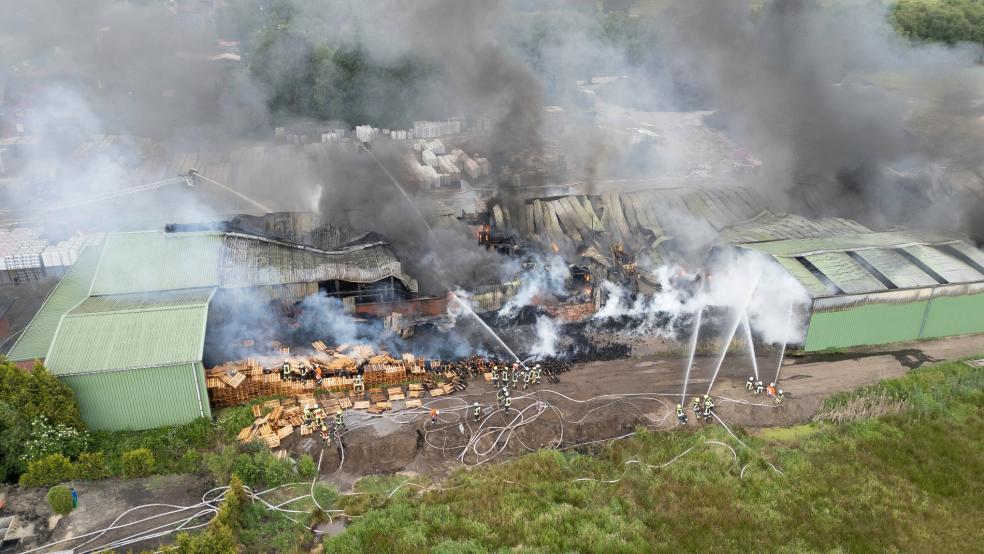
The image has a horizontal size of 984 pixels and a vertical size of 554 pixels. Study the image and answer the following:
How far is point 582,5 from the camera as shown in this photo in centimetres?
6475

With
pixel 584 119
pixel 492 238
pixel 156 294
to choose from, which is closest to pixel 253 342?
pixel 156 294

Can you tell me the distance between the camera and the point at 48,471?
56.9 feet

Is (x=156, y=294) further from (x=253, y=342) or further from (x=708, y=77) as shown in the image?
(x=708, y=77)

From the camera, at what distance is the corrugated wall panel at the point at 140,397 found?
1948 cm

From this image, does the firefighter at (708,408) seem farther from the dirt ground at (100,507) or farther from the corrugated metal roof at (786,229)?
the dirt ground at (100,507)

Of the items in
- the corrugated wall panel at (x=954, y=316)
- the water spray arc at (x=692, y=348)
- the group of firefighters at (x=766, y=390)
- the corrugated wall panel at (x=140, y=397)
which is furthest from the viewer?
the corrugated wall panel at (x=954, y=316)

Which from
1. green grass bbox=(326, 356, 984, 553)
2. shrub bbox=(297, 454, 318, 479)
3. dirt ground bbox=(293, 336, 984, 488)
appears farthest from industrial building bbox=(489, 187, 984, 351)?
shrub bbox=(297, 454, 318, 479)

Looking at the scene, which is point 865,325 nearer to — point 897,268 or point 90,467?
point 897,268

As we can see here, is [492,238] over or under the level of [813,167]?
under

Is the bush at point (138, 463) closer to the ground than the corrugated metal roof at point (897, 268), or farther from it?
closer to the ground

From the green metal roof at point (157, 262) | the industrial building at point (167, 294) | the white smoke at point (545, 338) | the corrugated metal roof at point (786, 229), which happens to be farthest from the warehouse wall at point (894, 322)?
the green metal roof at point (157, 262)

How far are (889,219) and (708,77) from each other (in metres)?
19.6

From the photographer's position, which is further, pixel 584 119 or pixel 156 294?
pixel 584 119

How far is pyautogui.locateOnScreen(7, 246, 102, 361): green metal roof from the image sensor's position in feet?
71.9
